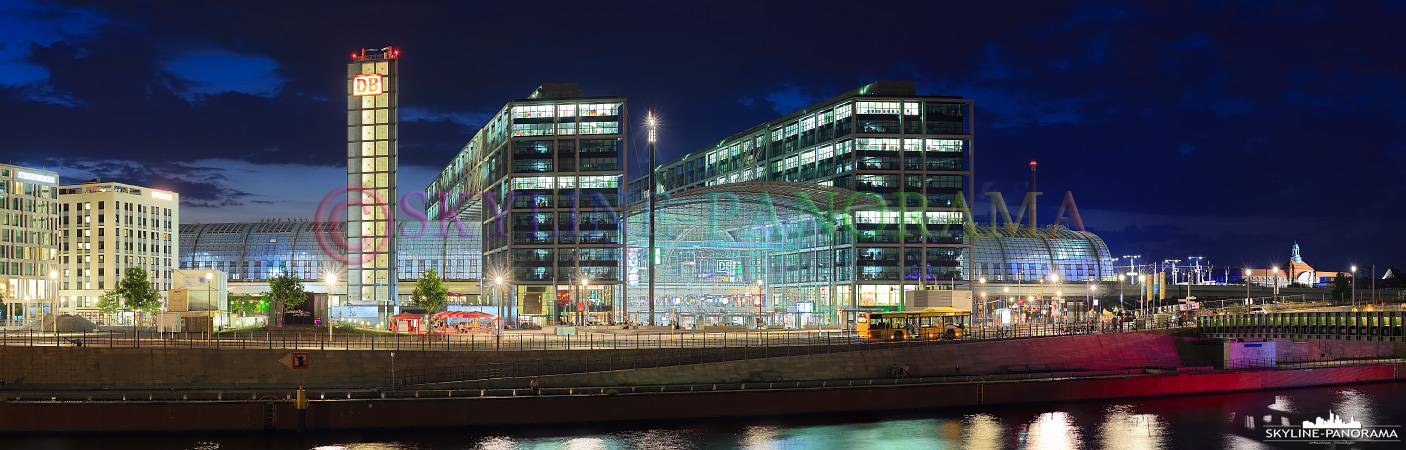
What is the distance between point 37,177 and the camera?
186625 millimetres

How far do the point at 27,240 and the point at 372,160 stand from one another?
59941mm

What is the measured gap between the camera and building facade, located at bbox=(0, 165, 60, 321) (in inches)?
6914

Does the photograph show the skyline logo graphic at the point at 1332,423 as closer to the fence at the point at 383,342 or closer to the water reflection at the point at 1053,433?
the water reflection at the point at 1053,433

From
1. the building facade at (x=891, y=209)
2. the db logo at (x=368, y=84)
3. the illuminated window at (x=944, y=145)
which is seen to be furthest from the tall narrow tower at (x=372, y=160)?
the illuminated window at (x=944, y=145)

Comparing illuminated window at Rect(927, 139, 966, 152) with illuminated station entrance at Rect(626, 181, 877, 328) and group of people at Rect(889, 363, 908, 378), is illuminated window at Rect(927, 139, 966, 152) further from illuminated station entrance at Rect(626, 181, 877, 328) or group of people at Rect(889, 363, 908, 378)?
group of people at Rect(889, 363, 908, 378)

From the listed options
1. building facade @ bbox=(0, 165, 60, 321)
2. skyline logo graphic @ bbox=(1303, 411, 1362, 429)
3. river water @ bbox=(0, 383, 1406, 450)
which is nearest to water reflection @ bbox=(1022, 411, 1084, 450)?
river water @ bbox=(0, 383, 1406, 450)

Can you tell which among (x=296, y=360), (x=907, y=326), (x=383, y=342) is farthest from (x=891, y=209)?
(x=296, y=360)

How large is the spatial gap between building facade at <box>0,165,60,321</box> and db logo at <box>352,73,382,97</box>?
5565 centimetres

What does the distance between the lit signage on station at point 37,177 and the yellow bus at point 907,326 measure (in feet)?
474

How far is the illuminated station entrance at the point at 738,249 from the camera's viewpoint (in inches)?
6373

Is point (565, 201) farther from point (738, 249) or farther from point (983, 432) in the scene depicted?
point (983, 432)

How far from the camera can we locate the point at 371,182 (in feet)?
549

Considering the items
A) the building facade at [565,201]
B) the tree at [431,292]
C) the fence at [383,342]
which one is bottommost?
the fence at [383,342]

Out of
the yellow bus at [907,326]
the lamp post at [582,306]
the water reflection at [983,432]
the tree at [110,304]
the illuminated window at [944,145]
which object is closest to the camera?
the water reflection at [983,432]
